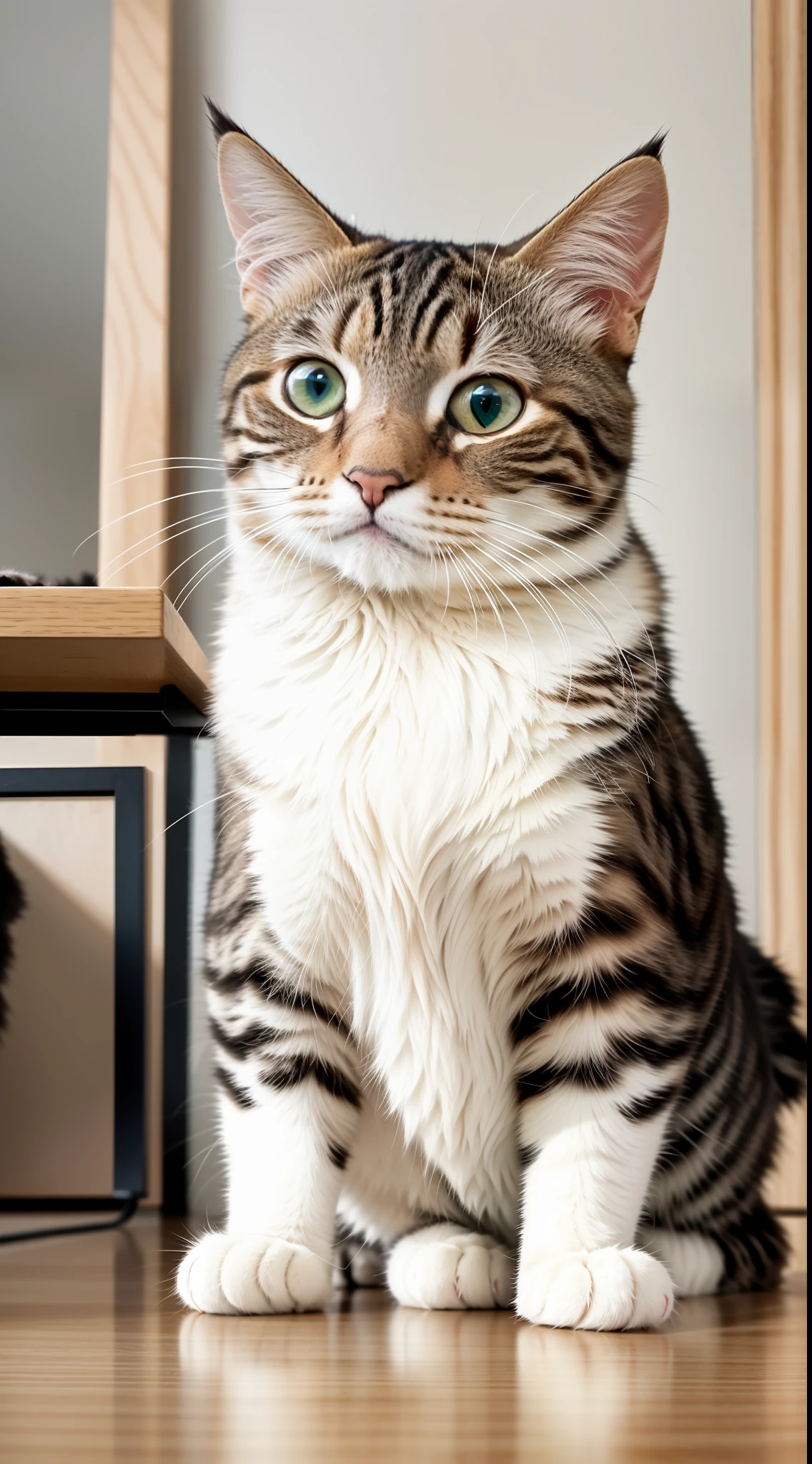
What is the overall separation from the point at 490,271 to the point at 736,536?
74 cm

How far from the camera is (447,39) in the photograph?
1.60 m

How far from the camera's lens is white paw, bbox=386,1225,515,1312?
Result: 86cm

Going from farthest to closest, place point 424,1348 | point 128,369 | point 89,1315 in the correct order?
point 128,369, point 89,1315, point 424,1348

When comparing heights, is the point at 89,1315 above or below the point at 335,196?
below

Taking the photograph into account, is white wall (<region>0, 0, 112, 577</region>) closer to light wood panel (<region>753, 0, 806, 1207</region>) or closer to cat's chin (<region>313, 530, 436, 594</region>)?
cat's chin (<region>313, 530, 436, 594</region>)

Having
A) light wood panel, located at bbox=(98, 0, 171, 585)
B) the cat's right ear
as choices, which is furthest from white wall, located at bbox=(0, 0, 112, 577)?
the cat's right ear

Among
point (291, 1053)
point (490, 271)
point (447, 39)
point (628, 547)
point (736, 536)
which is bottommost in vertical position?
point (291, 1053)

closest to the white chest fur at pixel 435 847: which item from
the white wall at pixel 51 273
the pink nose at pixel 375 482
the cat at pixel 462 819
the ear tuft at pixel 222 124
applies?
the cat at pixel 462 819

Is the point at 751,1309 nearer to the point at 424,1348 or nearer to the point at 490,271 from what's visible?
the point at 424,1348

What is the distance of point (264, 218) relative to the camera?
39.8 inches

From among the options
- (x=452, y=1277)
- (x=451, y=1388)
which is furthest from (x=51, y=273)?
(x=451, y=1388)

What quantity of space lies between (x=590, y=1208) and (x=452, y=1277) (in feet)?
0.46

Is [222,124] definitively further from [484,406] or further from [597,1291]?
[597,1291]

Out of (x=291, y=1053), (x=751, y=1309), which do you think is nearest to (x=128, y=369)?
(x=291, y=1053)
